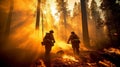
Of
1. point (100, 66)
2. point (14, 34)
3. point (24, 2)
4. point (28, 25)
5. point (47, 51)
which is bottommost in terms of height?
point (100, 66)

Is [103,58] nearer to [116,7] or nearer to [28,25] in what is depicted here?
[116,7]

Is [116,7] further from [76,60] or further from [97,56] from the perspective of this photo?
[76,60]

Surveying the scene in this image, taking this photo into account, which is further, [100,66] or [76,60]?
[76,60]

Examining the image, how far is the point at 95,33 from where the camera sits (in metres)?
54.2

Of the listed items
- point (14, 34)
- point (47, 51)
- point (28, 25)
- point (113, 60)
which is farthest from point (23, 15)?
point (113, 60)

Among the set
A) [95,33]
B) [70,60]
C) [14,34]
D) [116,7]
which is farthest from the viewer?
[95,33]

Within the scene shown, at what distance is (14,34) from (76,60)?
18.2 m

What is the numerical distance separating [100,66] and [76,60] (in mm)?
2015

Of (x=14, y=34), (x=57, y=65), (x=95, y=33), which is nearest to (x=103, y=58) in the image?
(x=57, y=65)

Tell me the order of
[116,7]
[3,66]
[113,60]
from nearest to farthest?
[3,66], [113,60], [116,7]

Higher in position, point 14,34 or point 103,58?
point 14,34

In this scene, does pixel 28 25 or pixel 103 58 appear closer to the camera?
pixel 103 58

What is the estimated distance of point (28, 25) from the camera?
30.5 meters

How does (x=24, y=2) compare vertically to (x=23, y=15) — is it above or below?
above
